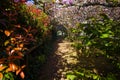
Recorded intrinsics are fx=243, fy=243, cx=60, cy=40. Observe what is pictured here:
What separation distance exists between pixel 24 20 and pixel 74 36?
977 centimetres

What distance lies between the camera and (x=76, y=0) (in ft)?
52.2

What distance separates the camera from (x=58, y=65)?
30.5ft

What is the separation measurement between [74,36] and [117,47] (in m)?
10.6

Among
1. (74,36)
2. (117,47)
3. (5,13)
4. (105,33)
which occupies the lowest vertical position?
(74,36)

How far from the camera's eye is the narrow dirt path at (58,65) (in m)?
8.08

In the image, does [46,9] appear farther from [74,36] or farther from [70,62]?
[70,62]

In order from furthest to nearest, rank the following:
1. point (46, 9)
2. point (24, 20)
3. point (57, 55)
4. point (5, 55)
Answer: point (46, 9), point (57, 55), point (24, 20), point (5, 55)

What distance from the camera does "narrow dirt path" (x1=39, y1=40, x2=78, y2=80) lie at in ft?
26.5

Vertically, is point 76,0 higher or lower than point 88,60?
higher

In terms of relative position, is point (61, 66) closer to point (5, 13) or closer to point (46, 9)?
point (5, 13)

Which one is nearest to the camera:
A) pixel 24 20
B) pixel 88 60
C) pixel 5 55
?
pixel 5 55

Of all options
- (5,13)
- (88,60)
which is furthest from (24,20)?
(88,60)

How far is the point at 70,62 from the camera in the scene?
9742 millimetres

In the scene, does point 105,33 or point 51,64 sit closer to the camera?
point 105,33
